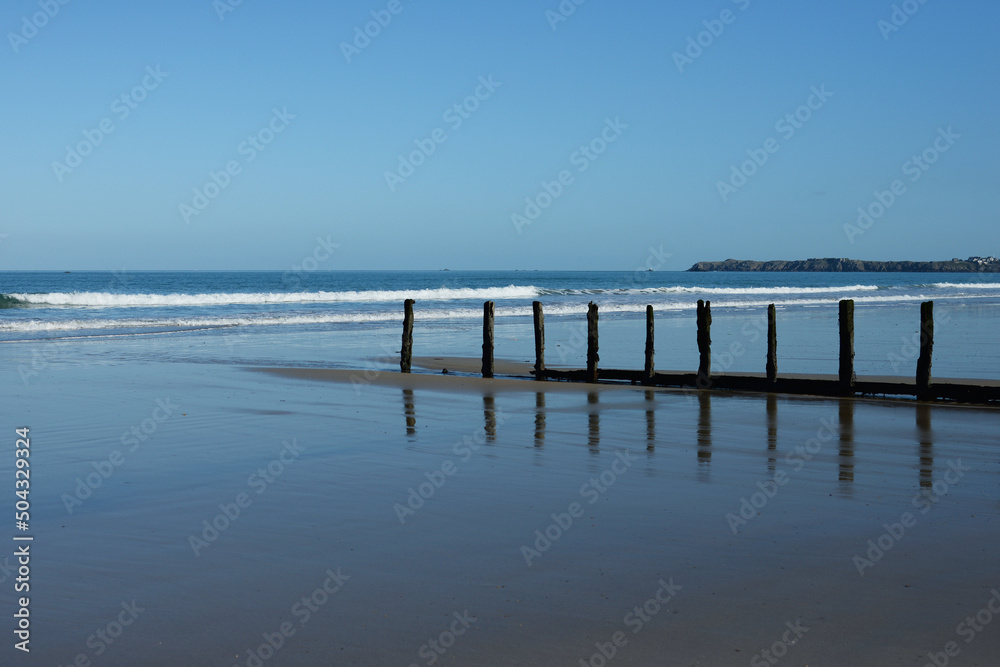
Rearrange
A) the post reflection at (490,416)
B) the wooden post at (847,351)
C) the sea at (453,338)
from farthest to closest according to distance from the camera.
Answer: the sea at (453,338) < the wooden post at (847,351) < the post reflection at (490,416)

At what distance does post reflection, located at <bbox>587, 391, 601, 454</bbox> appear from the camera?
1118 cm

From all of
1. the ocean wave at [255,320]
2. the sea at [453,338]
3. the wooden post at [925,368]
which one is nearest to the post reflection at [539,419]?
the sea at [453,338]

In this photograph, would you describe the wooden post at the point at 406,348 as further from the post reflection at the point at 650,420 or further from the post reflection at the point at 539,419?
the post reflection at the point at 650,420

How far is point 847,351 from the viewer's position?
1655cm

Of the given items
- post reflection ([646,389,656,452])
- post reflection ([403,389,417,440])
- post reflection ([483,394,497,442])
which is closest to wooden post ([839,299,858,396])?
post reflection ([646,389,656,452])

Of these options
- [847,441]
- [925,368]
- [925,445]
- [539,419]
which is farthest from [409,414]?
[925,368]

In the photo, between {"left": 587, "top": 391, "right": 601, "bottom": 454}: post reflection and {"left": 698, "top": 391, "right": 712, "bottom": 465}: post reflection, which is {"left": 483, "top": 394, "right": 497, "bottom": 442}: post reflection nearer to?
{"left": 587, "top": 391, "right": 601, "bottom": 454}: post reflection

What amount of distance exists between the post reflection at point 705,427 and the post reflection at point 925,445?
2.22 metres

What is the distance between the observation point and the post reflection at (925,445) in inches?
357

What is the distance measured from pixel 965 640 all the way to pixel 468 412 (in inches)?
378

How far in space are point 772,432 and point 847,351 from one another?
5.30 m

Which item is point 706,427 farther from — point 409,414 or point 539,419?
point 409,414

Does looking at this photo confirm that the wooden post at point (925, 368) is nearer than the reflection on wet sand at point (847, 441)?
No

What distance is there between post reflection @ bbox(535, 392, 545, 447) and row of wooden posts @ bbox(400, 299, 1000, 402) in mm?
2464
